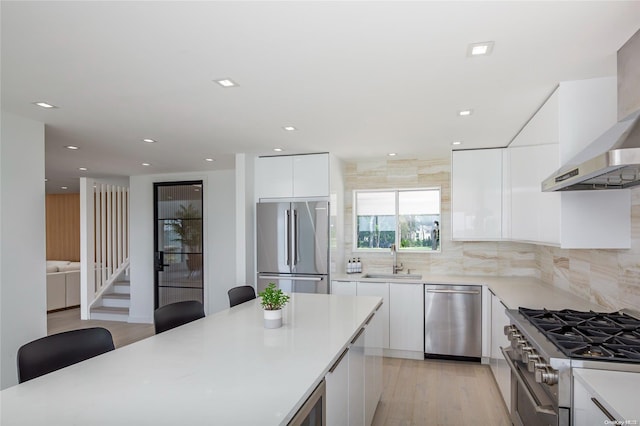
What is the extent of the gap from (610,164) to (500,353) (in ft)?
7.56

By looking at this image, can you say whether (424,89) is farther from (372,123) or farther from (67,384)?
(67,384)

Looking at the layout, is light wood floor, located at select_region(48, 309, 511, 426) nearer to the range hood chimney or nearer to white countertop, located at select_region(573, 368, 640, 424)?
white countertop, located at select_region(573, 368, 640, 424)

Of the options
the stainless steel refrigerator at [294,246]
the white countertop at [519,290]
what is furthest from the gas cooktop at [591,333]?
the stainless steel refrigerator at [294,246]

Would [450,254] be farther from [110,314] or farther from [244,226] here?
[110,314]

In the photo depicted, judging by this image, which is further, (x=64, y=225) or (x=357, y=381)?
(x=64, y=225)

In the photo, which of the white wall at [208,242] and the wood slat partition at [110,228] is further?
the wood slat partition at [110,228]

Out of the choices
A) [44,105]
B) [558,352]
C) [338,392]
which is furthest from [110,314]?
[558,352]

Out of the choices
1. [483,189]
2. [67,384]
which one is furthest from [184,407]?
[483,189]

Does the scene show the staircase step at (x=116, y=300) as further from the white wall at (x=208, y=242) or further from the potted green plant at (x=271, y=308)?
the potted green plant at (x=271, y=308)

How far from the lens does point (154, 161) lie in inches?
211

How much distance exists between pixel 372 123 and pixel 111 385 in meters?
2.80

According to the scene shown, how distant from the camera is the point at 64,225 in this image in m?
9.73

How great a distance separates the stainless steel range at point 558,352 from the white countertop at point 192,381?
3.17 feet

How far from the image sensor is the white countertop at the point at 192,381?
4.04 feet
